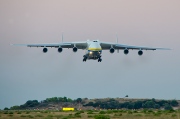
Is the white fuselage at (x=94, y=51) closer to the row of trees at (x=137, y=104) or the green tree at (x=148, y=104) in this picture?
the row of trees at (x=137, y=104)

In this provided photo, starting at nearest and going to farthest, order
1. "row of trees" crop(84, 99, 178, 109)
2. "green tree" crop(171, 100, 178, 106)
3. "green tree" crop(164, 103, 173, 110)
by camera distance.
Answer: "green tree" crop(164, 103, 173, 110)
"row of trees" crop(84, 99, 178, 109)
"green tree" crop(171, 100, 178, 106)

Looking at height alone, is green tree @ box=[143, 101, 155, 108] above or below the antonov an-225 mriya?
below

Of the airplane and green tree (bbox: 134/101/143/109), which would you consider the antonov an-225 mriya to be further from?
green tree (bbox: 134/101/143/109)

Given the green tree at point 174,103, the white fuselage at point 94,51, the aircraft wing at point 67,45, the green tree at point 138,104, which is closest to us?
the white fuselage at point 94,51

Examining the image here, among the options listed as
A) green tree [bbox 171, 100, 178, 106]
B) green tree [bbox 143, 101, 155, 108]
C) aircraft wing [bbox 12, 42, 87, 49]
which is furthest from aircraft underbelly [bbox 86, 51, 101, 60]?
green tree [bbox 171, 100, 178, 106]

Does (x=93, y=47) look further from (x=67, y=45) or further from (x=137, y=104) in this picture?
(x=137, y=104)

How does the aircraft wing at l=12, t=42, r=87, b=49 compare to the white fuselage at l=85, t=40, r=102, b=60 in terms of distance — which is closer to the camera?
the white fuselage at l=85, t=40, r=102, b=60

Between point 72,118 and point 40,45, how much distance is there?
27.1 metres

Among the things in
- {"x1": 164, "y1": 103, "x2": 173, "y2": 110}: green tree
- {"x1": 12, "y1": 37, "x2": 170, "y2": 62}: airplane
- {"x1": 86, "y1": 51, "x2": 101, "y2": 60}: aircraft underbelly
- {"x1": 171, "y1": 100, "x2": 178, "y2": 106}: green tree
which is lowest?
{"x1": 164, "y1": 103, "x2": 173, "y2": 110}: green tree

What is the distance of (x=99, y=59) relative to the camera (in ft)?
260

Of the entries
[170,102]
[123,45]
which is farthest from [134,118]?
[170,102]

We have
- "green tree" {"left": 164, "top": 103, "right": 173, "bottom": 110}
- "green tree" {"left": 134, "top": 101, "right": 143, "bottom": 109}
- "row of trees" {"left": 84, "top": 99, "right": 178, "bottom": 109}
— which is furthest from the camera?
"row of trees" {"left": 84, "top": 99, "right": 178, "bottom": 109}

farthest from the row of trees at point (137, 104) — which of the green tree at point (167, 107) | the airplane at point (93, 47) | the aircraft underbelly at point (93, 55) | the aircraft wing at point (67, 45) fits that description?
the aircraft underbelly at point (93, 55)

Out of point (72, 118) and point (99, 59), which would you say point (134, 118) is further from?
point (99, 59)
